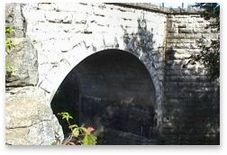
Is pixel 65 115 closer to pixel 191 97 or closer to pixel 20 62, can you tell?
pixel 20 62

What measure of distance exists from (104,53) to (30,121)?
797mm

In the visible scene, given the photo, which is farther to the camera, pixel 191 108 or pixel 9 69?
pixel 191 108

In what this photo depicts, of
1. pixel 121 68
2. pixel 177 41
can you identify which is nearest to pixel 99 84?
pixel 121 68

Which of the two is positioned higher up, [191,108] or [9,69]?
[9,69]

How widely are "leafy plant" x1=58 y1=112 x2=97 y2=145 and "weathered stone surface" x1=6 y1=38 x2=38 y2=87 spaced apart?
280 millimetres

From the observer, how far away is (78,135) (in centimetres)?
313

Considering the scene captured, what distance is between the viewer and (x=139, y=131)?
329cm

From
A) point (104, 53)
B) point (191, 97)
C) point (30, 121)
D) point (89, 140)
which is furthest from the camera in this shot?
point (104, 53)

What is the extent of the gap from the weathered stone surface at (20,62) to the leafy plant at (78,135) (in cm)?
28

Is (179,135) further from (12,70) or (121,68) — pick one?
(12,70)

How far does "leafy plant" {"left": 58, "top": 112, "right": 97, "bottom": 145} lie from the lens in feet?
10.1

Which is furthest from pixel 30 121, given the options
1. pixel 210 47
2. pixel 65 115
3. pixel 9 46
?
pixel 210 47

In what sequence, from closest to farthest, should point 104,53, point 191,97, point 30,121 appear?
point 30,121
point 191,97
point 104,53

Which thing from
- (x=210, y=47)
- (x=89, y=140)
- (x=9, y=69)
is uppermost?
(x=210, y=47)
